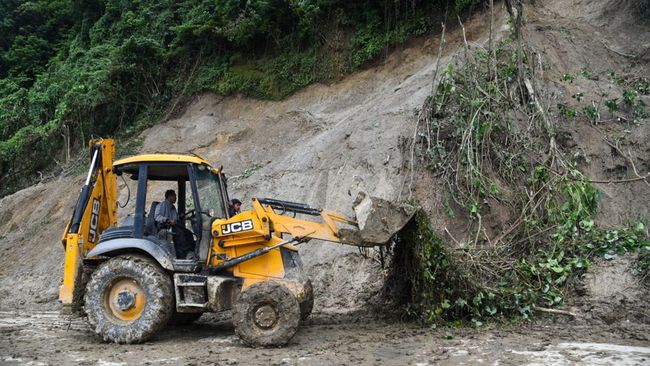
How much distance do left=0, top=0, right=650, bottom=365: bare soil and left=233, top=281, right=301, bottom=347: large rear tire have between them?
20cm

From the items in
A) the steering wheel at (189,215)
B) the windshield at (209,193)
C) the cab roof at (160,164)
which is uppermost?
→ the cab roof at (160,164)

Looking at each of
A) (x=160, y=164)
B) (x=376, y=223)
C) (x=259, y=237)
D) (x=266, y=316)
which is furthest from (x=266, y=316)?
(x=160, y=164)

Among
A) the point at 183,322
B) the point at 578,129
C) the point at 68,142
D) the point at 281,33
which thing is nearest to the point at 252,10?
the point at 281,33

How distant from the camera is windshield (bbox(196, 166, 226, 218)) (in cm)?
784

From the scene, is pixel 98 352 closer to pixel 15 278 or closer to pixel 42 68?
pixel 15 278

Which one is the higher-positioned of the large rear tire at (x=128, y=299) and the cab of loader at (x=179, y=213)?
the cab of loader at (x=179, y=213)

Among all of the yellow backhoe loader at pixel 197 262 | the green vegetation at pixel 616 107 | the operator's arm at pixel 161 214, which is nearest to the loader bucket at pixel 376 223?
the yellow backhoe loader at pixel 197 262

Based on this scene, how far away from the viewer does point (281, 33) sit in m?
17.5

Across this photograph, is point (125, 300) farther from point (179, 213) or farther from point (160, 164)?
point (160, 164)

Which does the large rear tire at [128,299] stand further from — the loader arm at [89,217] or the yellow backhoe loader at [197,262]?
the loader arm at [89,217]

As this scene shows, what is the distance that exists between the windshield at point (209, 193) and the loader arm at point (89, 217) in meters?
1.34

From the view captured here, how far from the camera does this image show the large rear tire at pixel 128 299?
7.35 metres

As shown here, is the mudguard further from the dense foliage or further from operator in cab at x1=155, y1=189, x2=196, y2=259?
the dense foliage

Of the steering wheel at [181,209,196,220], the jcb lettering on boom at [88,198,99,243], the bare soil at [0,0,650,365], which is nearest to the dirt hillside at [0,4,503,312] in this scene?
the bare soil at [0,0,650,365]
